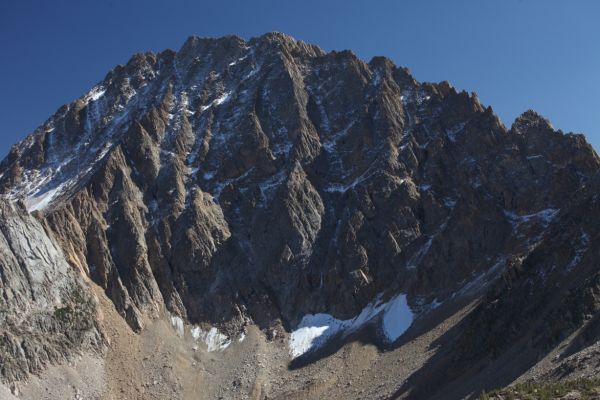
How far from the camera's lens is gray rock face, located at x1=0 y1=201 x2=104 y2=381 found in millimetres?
79125

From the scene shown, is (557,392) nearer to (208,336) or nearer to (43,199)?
(208,336)

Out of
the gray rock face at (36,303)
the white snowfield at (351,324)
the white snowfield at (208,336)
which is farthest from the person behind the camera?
the white snowfield at (208,336)

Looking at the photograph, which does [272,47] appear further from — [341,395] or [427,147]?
[341,395]

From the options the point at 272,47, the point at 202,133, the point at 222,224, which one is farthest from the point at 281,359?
the point at 272,47

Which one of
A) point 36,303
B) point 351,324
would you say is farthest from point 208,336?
point 36,303

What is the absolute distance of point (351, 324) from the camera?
92.1 meters

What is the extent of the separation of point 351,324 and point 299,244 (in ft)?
65.7

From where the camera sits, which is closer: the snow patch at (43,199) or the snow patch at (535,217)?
the snow patch at (535,217)

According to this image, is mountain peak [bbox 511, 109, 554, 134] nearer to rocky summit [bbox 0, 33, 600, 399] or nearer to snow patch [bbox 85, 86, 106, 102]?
rocky summit [bbox 0, 33, 600, 399]

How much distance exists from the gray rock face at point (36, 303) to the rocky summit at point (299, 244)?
10.9 inches

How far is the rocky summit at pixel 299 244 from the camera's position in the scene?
238 ft

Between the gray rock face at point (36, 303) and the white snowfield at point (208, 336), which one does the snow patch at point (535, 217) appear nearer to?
the white snowfield at point (208, 336)

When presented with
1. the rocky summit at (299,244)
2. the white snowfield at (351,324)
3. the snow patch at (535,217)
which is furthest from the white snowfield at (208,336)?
the snow patch at (535,217)

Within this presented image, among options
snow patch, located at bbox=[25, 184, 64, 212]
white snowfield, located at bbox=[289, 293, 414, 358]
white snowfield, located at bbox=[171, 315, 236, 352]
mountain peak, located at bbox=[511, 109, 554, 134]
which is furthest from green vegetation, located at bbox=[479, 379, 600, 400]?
snow patch, located at bbox=[25, 184, 64, 212]
